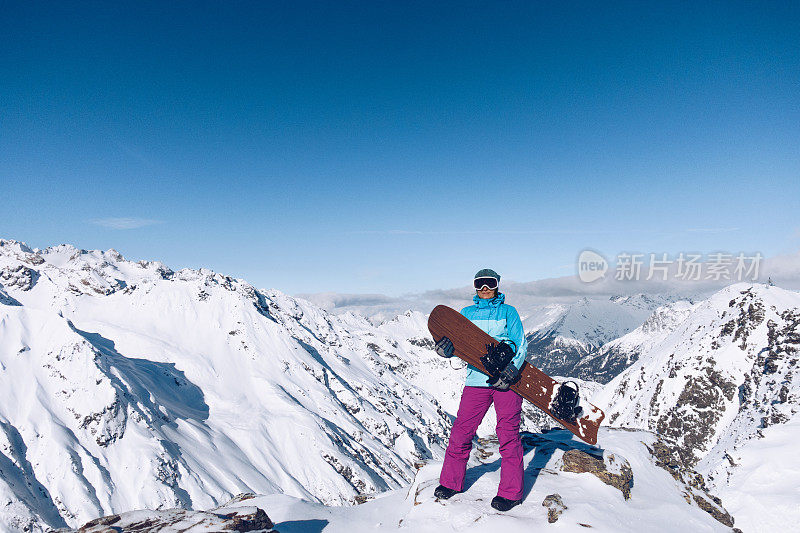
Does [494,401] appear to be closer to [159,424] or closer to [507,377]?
[507,377]

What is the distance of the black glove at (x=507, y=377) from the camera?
7684 mm

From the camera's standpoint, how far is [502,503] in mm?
7707

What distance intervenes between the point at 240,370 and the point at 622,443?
633 ft

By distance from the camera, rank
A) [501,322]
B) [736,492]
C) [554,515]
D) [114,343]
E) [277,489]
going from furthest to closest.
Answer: [114,343] → [277,489] → [736,492] → [501,322] → [554,515]

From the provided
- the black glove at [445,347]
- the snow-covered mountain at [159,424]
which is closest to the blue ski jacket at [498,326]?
the black glove at [445,347]

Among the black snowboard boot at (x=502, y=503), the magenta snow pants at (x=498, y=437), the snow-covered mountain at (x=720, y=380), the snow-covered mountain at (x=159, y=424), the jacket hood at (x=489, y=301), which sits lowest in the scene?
the snow-covered mountain at (x=159, y=424)

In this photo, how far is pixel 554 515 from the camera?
7371mm

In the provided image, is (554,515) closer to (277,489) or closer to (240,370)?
(277,489)

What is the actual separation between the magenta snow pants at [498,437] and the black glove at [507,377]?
0.39m

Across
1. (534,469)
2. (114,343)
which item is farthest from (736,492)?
(114,343)

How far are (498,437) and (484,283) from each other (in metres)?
3.11

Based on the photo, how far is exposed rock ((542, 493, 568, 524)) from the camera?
24.1 feet

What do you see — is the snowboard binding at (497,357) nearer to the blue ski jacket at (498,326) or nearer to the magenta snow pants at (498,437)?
the blue ski jacket at (498,326)

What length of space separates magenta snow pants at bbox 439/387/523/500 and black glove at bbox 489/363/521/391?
15.3 inches
